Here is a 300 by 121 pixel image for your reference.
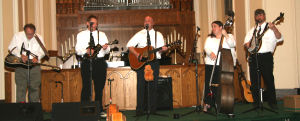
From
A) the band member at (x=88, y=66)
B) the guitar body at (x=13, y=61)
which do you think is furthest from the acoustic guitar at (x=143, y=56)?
the guitar body at (x=13, y=61)

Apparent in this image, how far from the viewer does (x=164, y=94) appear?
7.04m

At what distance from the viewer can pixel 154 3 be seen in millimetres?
11188

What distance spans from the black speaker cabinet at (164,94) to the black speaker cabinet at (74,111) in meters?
2.54

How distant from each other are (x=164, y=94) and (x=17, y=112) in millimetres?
3172

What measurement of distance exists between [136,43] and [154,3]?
549 centimetres

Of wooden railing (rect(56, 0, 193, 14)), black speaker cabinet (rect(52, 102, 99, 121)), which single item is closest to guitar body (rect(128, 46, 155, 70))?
black speaker cabinet (rect(52, 102, 99, 121))

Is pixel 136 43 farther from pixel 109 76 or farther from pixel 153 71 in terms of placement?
pixel 109 76

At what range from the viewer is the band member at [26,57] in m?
6.23

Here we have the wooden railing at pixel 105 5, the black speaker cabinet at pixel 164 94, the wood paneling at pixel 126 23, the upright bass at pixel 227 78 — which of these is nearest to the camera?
the upright bass at pixel 227 78

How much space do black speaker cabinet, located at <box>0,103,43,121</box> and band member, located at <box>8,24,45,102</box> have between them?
1546 millimetres

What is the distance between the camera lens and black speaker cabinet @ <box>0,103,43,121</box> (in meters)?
4.61

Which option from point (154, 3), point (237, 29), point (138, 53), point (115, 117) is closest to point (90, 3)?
point (154, 3)

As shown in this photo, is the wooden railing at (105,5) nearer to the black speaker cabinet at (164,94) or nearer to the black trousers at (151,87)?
the black speaker cabinet at (164,94)

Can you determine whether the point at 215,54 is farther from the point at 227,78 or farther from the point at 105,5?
the point at 105,5
